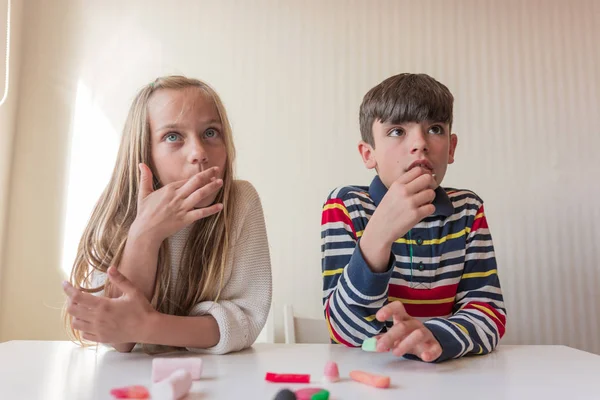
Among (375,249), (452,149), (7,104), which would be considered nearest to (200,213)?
(375,249)

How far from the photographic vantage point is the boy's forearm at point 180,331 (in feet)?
2.43

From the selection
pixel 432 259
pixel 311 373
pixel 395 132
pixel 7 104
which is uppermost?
pixel 7 104

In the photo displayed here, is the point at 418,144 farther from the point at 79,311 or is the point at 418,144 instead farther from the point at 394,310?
the point at 79,311

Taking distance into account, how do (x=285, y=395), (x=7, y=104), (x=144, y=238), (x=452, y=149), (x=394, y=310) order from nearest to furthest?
(x=285, y=395) → (x=394, y=310) → (x=144, y=238) → (x=452, y=149) → (x=7, y=104)

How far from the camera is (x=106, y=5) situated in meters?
1.74

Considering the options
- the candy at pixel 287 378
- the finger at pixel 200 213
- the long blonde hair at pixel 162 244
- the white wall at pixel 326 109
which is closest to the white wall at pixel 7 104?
the white wall at pixel 326 109

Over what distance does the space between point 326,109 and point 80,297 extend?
3.69 ft

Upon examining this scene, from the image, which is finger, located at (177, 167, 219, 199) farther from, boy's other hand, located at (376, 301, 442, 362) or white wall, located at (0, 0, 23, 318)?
white wall, located at (0, 0, 23, 318)

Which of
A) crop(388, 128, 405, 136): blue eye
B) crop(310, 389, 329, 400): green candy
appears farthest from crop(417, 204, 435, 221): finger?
crop(310, 389, 329, 400): green candy

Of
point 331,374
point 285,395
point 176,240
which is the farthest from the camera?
point 176,240

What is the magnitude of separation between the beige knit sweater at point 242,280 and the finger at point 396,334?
23 cm

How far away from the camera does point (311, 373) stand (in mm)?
626

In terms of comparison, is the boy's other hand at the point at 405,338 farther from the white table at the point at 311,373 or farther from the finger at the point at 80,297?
the finger at the point at 80,297

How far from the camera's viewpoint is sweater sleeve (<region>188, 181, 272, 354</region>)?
31.0 inches
